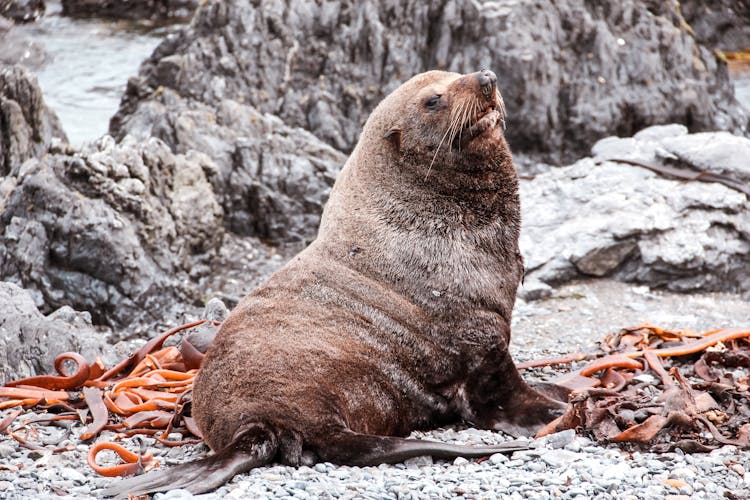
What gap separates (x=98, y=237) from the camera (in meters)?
8.91

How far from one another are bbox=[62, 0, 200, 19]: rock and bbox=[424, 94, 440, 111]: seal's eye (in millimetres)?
15504

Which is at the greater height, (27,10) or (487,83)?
(487,83)

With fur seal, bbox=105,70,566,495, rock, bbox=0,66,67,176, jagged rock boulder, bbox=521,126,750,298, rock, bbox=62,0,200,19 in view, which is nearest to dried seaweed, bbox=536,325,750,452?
fur seal, bbox=105,70,566,495

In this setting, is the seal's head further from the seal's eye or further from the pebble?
the pebble

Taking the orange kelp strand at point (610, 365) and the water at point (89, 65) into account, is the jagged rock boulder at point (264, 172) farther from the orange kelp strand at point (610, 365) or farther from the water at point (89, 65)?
the orange kelp strand at point (610, 365)

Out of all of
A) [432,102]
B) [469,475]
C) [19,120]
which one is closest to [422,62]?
[19,120]

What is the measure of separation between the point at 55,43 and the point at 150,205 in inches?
404

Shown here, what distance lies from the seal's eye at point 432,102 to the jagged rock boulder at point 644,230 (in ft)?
11.5

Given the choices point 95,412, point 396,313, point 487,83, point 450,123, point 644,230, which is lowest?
point 644,230

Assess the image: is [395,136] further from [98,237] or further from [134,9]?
[134,9]

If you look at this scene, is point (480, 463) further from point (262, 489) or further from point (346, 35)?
point (346, 35)

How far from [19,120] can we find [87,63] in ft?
22.0

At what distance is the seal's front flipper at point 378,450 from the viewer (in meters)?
4.32

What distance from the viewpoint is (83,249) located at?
8898mm
